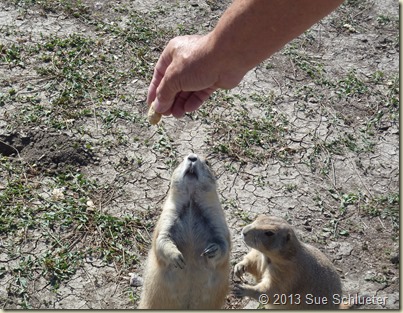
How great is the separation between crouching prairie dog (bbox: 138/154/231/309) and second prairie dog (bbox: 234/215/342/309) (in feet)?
1.13

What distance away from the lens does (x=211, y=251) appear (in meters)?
4.73

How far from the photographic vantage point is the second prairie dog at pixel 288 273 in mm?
5227

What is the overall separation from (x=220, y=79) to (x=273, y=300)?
6.87 ft

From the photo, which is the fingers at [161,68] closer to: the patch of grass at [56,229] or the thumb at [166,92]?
the thumb at [166,92]

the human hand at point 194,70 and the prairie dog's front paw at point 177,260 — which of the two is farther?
the prairie dog's front paw at point 177,260

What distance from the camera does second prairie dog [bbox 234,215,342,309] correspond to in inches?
206

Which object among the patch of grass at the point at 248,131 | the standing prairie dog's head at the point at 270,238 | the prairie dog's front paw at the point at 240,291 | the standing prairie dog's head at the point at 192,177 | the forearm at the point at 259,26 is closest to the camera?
the forearm at the point at 259,26

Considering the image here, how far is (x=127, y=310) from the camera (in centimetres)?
527

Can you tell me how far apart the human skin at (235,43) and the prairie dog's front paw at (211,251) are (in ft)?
3.28

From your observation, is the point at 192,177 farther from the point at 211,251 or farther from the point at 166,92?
the point at 166,92

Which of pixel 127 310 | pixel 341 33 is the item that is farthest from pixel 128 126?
pixel 341 33

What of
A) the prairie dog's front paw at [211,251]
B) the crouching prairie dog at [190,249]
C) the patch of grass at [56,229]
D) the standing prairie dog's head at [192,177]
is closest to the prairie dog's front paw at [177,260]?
the crouching prairie dog at [190,249]

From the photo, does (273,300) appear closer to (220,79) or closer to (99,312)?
(99,312)

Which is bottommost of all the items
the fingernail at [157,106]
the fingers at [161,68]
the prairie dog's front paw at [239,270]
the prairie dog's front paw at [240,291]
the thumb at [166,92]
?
the prairie dog's front paw at [240,291]
